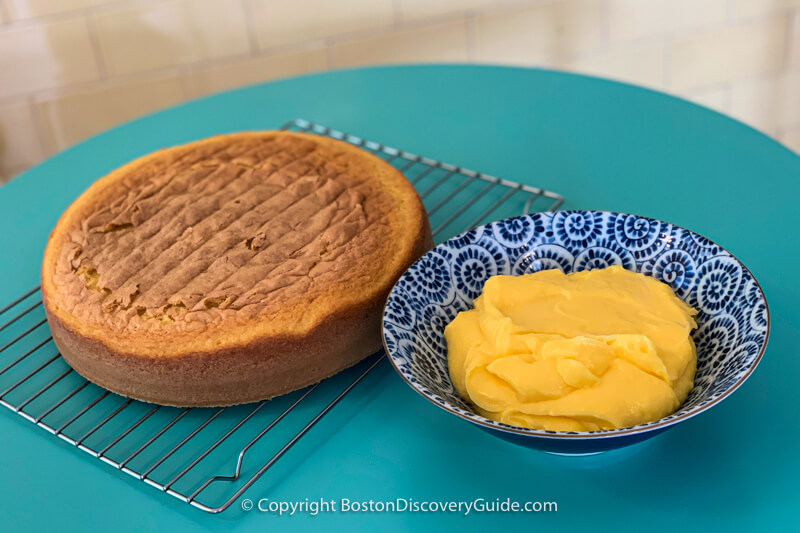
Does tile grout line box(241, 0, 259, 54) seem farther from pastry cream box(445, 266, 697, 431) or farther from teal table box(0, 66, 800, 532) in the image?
pastry cream box(445, 266, 697, 431)

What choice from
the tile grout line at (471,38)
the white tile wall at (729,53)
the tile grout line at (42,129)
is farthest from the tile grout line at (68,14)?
the white tile wall at (729,53)

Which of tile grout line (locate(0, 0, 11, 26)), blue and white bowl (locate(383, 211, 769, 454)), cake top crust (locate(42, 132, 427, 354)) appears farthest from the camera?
tile grout line (locate(0, 0, 11, 26))

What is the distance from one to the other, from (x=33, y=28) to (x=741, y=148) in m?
1.91

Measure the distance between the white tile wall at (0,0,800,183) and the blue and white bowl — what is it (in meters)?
1.53

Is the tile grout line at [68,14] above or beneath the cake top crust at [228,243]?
above

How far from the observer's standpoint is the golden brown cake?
3.25ft

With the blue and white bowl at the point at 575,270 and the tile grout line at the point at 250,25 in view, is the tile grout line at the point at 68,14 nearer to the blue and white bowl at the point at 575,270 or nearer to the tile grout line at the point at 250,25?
the tile grout line at the point at 250,25

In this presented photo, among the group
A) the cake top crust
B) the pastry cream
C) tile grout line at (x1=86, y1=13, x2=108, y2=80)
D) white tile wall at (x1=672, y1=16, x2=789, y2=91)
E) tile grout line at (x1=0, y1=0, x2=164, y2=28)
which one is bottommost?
white tile wall at (x1=672, y1=16, x2=789, y2=91)

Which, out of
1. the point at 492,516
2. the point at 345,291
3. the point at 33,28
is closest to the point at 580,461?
the point at 492,516

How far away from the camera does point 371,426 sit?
3.18 feet

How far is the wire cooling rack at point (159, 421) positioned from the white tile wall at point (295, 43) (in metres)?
1.33

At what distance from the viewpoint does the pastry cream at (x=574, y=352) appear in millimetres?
819

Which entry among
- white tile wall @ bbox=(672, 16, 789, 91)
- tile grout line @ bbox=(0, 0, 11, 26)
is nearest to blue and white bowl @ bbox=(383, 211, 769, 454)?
tile grout line @ bbox=(0, 0, 11, 26)

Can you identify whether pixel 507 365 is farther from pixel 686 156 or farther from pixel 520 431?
pixel 686 156
